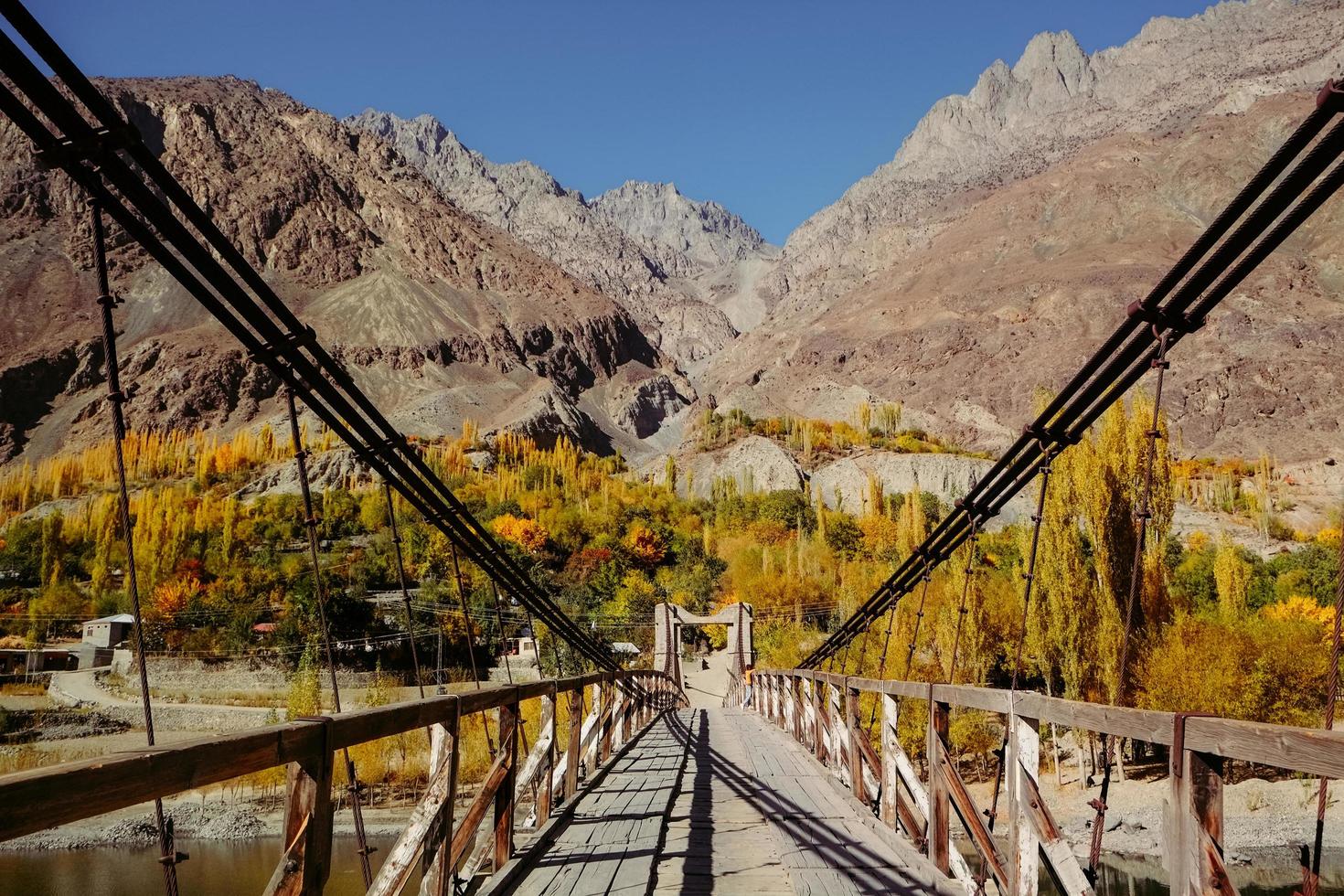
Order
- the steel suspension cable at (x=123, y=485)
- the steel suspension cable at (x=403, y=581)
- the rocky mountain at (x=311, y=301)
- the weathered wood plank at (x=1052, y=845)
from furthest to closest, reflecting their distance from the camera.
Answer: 1. the rocky mountain at (x=311, y=301)
2. the steel suspension cable at (x=403, y=581)
3. the weathered wood plank at (x=1052, y=845)
4. the steel suspension cable at (x=123, y=485)

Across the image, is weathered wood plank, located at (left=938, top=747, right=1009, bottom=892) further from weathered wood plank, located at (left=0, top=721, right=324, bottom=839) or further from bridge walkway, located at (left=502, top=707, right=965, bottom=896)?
weathered wood plank, located at (left=0, top=721, right=324, bottom=839)

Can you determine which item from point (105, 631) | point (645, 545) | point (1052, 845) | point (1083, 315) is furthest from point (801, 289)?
point (1052, 845)

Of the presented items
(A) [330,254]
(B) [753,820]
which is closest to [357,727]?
(B) [753,820]

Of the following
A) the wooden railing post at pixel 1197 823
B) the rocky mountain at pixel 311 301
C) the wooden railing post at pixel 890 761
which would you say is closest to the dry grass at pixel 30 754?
the wooden railing post at pixel 890 761

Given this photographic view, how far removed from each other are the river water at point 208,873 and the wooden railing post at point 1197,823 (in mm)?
16202

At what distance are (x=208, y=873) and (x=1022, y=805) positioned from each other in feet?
82.5

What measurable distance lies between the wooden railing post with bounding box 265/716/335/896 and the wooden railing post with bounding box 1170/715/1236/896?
5.35 feet

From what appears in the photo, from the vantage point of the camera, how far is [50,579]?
49.5 meters

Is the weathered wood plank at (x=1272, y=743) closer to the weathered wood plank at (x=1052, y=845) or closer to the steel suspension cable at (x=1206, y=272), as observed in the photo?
the weathered wood plank at (x=1052, y=845)

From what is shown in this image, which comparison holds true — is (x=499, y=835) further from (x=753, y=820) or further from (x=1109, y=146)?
(x=1109, y=146)

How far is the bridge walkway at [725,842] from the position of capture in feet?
11.0

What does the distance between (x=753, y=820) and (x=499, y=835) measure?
183cm

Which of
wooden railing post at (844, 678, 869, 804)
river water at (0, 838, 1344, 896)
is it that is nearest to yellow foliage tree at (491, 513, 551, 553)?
river water at (0, 838, 1344, 896)

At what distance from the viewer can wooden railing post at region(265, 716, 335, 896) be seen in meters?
1.70
